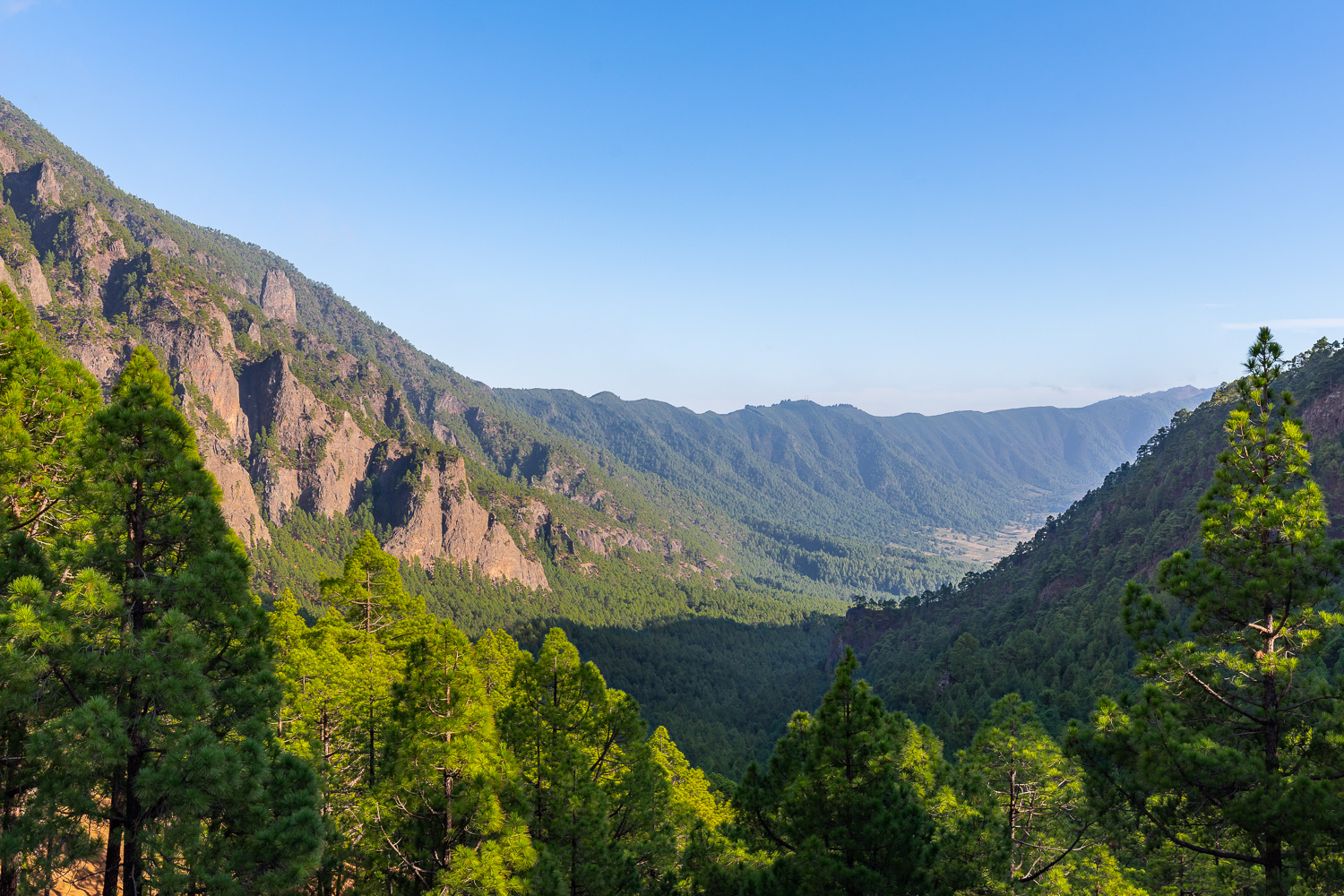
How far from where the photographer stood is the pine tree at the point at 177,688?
12.1 m

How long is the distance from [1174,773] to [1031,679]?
80.0m

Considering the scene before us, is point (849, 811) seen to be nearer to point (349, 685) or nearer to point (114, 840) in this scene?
point (114, 840)

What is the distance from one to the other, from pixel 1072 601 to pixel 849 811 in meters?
101

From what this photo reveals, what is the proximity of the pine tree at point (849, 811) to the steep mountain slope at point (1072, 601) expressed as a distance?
4582cm

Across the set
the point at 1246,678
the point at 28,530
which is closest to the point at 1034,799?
the point at 1246,678

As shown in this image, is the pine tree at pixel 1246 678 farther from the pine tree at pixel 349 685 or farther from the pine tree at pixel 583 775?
the pine tree at pixel 349 685

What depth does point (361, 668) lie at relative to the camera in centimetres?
2639

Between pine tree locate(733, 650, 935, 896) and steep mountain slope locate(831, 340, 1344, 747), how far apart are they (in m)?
45.8

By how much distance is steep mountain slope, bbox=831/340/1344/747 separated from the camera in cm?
7512

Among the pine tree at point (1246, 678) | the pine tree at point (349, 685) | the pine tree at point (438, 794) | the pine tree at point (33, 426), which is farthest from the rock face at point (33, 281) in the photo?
the pine tree at point (1246, 678)

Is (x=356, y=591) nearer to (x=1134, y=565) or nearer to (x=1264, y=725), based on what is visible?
(x=1264, y=725)

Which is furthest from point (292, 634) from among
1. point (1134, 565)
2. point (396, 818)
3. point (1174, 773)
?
point (1134, 565)

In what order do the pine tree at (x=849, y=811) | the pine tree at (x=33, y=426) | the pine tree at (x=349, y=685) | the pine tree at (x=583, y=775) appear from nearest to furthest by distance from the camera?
the pine tree at (x=33, y=426) → the pine tree at (x=849, y=811) → the pine tree at (x=349, y=685) → the pine tree at (x=583, y=775)

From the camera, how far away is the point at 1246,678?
48.2 feet
